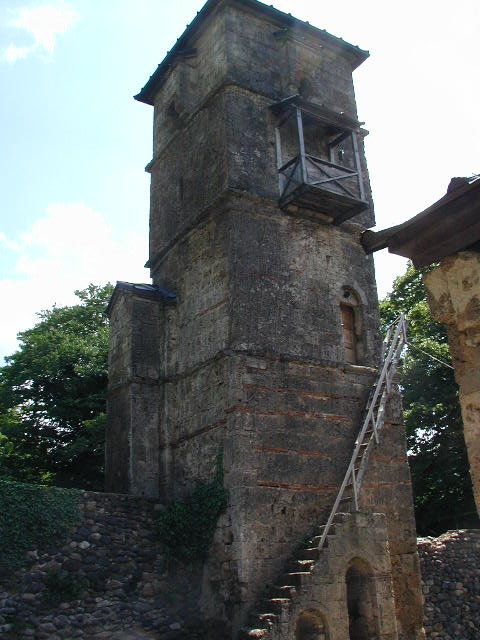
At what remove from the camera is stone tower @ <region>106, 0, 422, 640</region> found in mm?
12094

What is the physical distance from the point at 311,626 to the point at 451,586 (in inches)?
171

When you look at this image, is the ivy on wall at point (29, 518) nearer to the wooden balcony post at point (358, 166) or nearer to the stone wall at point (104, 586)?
the stone wall at point (104, 586)

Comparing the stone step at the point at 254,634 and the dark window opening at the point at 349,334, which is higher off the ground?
the dark window opening at the point at 349,334

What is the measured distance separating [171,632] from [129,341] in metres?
5.95

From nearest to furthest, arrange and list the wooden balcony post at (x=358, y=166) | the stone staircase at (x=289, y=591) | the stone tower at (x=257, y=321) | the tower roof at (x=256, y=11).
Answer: the stone staircase at (x=289, y=591) → the stone tower at (x=257, y=321) → the wooden balcony post at (x=358, y=166) → the tower roof at (x=256, y=11)

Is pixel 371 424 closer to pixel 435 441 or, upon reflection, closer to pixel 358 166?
pixel 358 166

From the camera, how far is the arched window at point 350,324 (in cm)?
1434

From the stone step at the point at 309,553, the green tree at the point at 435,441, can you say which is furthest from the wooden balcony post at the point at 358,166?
the stone step at the point at 309,553

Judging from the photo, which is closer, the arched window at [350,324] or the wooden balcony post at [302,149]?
the wooden balcony post at [302,149]

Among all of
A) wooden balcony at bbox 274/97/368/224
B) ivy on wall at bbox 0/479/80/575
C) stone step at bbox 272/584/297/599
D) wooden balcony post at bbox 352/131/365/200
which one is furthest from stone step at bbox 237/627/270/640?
wooden balcony post at bbox 352/131/365/200

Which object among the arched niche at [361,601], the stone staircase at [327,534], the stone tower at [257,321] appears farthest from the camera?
the stone tower at [257,321]

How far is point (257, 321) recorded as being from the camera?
43.0ft

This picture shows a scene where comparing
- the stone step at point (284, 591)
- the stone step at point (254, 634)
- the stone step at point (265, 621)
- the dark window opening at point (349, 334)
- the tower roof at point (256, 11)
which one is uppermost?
the tower roof at point (256, 11)

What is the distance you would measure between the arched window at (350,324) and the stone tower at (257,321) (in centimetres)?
3
